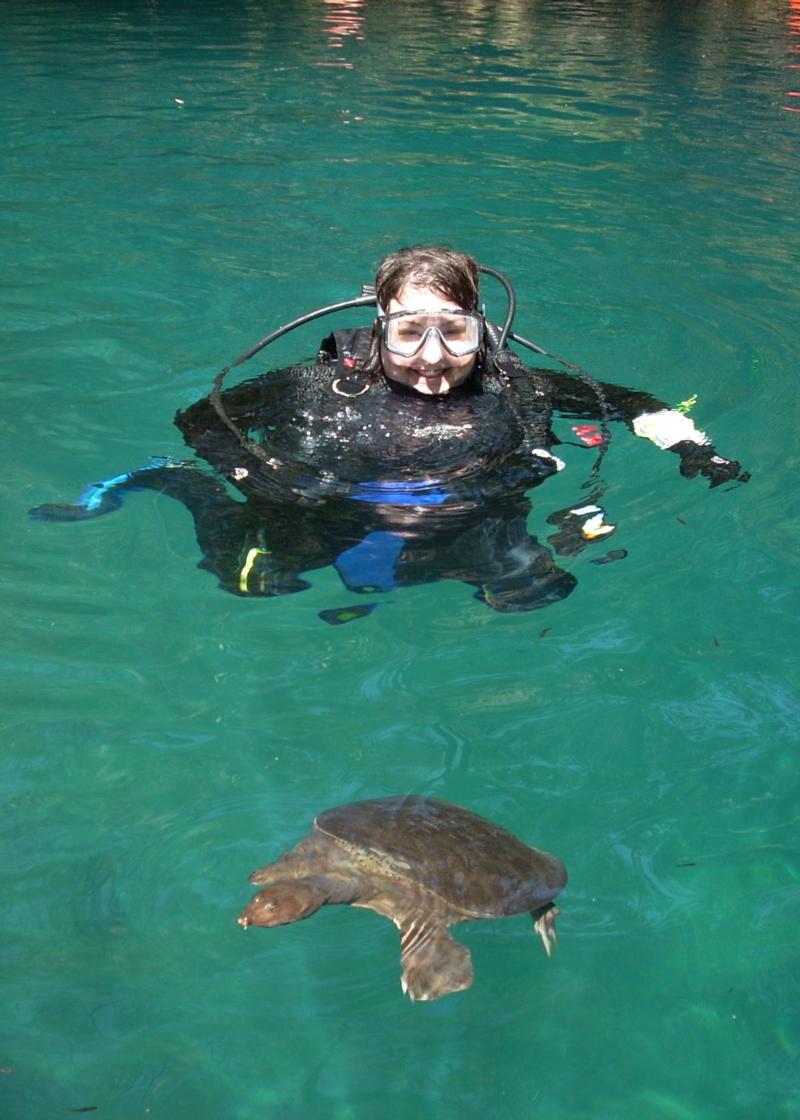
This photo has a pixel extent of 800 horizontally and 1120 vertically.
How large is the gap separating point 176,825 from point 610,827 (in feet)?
4.17

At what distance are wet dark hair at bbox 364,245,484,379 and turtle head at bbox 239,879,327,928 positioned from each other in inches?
101

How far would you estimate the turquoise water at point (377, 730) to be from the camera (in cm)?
268

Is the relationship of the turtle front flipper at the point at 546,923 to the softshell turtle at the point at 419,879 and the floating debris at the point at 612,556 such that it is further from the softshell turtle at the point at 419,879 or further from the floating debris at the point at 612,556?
the floating debris at the point at 612,556

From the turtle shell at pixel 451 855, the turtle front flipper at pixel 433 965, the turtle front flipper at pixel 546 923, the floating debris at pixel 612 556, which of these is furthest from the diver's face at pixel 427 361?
the turtle front flipper at pixel 433 965

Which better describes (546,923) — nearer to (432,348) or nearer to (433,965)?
(433,965)

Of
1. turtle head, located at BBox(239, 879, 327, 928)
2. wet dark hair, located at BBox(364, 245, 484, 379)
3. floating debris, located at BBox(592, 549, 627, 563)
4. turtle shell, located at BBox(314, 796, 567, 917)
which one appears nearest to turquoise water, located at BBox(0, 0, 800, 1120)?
floating debris, located at BBox(592, 549, 627, 563)

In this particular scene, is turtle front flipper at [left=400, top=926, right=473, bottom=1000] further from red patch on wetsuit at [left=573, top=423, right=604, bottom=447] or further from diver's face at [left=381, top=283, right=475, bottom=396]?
red patch on wetsuit at [left=573, top=423, right=604, bottom=447]

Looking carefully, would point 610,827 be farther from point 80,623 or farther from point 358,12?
point 358,12

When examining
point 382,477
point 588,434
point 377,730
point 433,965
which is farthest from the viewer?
point 588,434

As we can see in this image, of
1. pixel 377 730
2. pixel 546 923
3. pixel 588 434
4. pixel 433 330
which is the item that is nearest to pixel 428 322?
pixel 433 330

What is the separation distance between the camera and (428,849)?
2.86m

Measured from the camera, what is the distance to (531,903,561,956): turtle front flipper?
9.42 ft

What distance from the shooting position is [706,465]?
4449 mm

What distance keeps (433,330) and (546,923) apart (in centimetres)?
238
